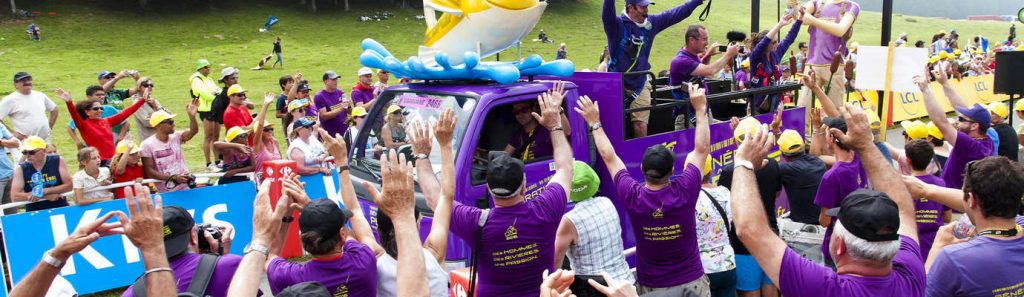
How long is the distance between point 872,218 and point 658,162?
64.8 inches

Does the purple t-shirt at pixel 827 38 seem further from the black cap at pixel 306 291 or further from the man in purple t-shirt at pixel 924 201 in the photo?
the black cap at pixel 306 291

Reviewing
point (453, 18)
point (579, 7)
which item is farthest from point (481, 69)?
point (579, 7)

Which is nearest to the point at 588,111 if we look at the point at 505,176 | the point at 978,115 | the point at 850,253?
the point at 505,176

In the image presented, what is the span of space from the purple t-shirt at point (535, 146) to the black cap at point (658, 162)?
1.85 m

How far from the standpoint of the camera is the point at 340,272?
351 centimetres

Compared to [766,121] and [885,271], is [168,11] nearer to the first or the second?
[766,121]

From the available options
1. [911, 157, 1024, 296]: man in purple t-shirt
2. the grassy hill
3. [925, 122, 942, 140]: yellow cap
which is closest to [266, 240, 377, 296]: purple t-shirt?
[911, 157, 1024, 296]: man in purple t-shirt

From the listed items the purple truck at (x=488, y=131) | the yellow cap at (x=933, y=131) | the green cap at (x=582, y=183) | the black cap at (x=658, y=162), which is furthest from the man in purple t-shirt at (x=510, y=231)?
the yellow cap at (x=933, y=131)

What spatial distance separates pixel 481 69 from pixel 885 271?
12.7ft

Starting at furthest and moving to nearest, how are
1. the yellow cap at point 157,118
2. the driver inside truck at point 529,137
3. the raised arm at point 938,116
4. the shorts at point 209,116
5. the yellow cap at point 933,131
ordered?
the shorts at point 209,116
the yellow cap at point 157,118
the yellow cap at point 933,131
the raised arm at point 938,116
the driver inside truck at point 529,137

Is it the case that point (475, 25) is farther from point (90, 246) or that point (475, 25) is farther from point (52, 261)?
point (52, 261)

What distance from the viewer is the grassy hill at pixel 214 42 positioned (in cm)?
3020

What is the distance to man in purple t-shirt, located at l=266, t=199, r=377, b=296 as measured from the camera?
3430 millimetres

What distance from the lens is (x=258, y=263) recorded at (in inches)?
118
